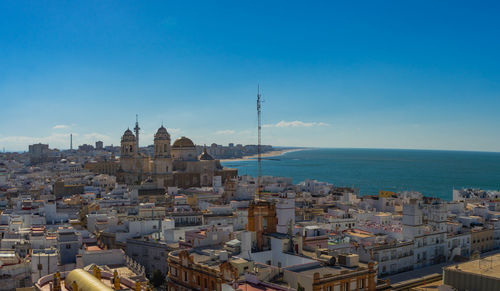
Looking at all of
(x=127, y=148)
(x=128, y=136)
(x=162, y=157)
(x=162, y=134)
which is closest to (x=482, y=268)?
(x=162, y=157)

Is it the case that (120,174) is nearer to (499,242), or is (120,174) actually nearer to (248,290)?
(499,242)

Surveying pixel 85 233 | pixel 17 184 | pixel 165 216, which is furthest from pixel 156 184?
pixel 85 233

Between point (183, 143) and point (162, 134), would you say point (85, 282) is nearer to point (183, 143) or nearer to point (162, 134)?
point (162, 134)

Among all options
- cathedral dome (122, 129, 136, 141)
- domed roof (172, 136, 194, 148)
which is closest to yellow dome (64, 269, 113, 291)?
cathedral dome (122, 129, 136, 141)

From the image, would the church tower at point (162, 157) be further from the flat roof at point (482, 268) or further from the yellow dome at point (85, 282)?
the yellow dome at point (85, 282)

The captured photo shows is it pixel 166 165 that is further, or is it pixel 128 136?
pixel 128 136

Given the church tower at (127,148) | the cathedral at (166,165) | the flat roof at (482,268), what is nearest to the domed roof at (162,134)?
the cathedral at (166,165)
